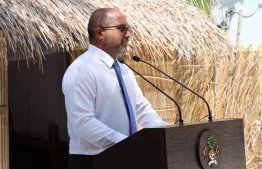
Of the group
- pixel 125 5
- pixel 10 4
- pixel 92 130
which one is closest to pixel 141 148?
pixel 92 130

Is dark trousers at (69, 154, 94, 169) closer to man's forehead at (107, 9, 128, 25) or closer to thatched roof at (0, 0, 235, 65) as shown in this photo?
man's forehead at (107, 9, 128, 25)

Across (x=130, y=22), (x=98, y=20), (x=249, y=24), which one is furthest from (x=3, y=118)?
(x=249, y=24)

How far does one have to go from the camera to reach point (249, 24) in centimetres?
1202

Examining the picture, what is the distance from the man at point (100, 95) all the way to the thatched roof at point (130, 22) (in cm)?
144

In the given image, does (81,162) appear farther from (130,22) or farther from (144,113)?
(130,22)

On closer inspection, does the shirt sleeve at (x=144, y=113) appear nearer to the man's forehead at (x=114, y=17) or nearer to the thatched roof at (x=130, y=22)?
the man's forehead at (x=114, y=17)

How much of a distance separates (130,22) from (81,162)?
267cm

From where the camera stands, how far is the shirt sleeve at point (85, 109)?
2209 mm

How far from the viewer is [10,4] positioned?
3.93 metres

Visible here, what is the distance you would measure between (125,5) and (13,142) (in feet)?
9.47

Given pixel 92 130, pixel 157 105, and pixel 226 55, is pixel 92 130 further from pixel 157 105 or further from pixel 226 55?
pixel 226 55

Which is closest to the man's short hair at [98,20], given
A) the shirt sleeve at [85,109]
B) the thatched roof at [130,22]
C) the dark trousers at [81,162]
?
the shirt sleeve at [85,109]

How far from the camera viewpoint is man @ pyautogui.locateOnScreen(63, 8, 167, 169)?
2.24 meters

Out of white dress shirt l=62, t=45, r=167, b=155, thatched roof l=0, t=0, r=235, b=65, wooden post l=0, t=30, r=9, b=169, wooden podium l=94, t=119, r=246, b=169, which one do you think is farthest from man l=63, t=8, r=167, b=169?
wooden post l=0, t=30, r=9, b=169
